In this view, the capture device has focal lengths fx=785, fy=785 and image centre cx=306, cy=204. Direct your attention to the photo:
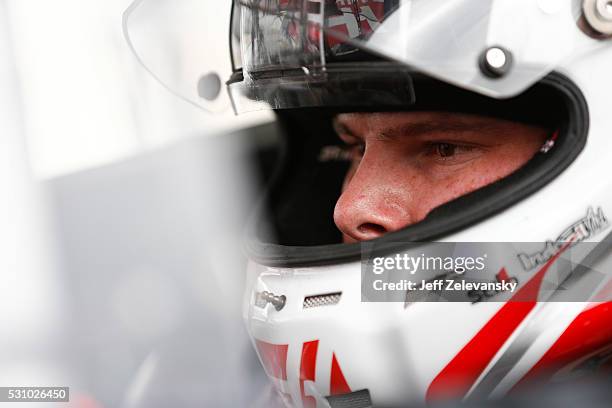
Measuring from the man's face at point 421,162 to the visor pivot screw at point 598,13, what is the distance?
0.48ft

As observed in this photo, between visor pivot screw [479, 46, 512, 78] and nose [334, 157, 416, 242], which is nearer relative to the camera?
visor pivot screw [479, 46, 512, 78]

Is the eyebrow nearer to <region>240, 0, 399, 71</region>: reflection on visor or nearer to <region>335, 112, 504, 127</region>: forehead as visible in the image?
<region>335, 112, 504, 127</region>: forehead

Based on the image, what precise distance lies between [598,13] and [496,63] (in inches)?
5.0

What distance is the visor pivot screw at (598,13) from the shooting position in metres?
0.85

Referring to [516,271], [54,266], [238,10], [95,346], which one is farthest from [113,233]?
[516,271]

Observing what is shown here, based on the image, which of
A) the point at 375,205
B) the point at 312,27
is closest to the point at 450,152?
the point at 375,205

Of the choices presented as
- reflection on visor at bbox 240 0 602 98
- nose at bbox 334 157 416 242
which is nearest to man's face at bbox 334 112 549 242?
nose at bbox 334 157 416 242

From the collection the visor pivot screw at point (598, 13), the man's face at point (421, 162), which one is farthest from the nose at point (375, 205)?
the visor pivot screw at point (598, 13)

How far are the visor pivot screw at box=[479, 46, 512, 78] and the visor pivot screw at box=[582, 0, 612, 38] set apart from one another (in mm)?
99

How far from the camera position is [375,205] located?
990mm

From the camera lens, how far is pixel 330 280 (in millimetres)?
936

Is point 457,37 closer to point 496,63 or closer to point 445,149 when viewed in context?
point 496,63

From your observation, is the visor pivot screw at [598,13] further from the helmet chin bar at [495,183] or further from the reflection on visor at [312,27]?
the reflection on visor at [312,27]

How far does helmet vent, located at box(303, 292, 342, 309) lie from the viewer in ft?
3.04
